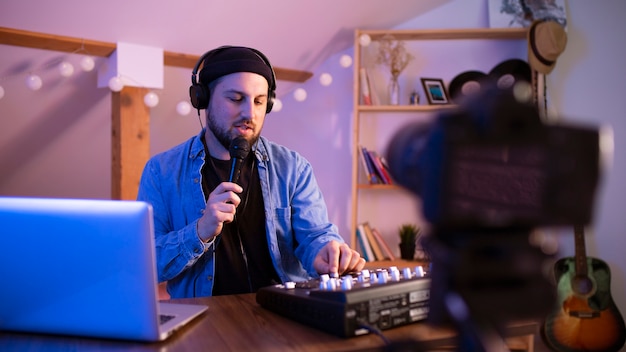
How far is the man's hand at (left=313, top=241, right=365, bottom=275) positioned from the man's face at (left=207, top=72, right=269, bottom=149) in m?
0.56

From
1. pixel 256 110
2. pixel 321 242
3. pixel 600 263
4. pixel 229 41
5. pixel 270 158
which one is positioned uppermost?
pixel 229 41

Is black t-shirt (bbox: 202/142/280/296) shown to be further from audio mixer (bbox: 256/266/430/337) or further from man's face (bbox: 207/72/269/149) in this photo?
audio mixer (bbox: 256/266/430/337)

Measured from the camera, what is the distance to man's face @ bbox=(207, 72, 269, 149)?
5.74ft

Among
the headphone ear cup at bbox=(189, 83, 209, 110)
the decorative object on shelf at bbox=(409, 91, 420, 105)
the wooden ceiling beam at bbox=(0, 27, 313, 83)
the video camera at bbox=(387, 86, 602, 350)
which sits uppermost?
the wooden ceiling beam at bbox=(0, 27, 313, 83)

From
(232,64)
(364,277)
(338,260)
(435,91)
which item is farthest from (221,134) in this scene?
(435,91)

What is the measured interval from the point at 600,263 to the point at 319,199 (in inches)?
82.5

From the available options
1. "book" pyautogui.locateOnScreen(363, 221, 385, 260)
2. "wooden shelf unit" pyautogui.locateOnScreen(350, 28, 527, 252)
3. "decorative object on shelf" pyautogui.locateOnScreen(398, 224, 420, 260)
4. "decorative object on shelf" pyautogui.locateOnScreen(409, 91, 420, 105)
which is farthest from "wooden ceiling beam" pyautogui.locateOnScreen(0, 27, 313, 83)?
"decorative object on shelf" pyautogui.locateOnScreen(398, 224, 420, 260)

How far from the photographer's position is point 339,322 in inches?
35.1

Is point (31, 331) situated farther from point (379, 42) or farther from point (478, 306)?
point (379, 42)

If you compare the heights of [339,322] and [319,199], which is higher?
[319,199]

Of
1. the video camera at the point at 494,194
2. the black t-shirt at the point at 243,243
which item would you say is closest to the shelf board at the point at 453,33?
the black t-shirt at the point at 243,243

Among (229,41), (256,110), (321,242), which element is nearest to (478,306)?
(321,242)

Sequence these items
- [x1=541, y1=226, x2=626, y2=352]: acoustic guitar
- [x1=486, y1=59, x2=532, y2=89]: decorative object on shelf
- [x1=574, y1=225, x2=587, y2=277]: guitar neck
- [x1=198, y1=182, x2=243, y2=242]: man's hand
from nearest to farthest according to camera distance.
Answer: [x1=198, y1=182, x2=243, y2=242]: man's hand → [x1=541, y1=226, x2=626, y2=352]: acoustic guitar → [x1=574, y1=225, x2=587, y2=277]: guitar neck → [x1=486, y1=59, x2=532, y2=89]: decorative object on shelf

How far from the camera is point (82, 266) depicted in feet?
2.75
